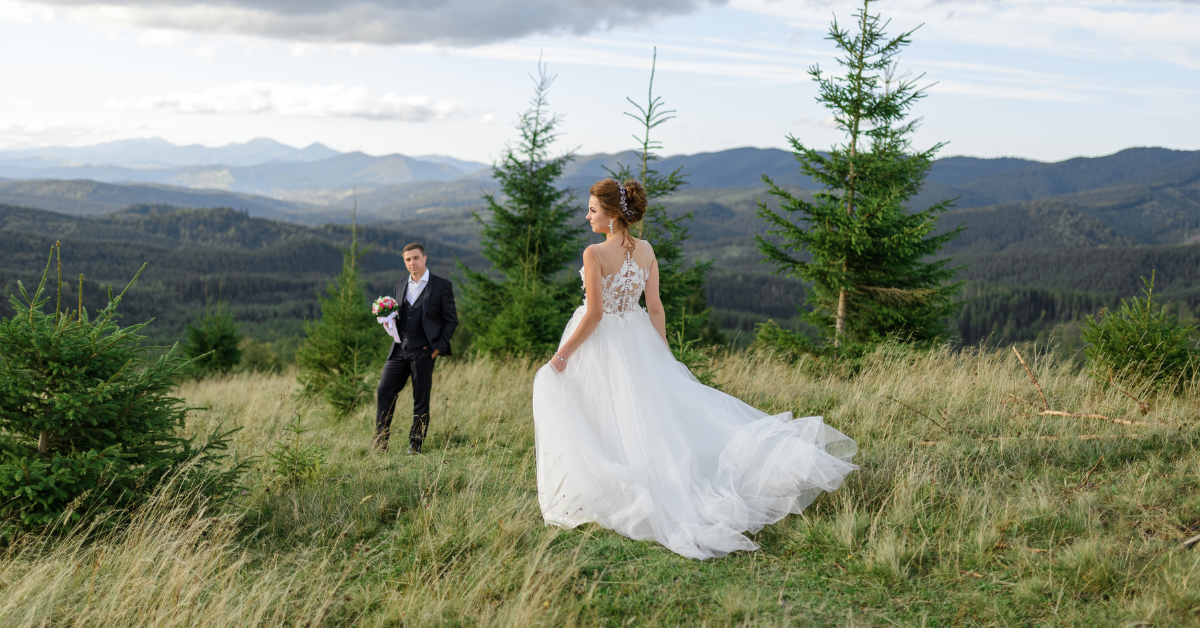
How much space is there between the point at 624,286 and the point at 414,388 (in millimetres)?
2880

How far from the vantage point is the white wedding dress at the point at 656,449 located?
4.09 meters

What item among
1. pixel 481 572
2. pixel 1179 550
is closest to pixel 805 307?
pixel 1179 550

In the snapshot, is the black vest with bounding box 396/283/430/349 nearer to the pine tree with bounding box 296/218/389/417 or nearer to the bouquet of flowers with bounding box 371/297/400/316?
the bouquet of flowers with bounding box 371/297/400/316

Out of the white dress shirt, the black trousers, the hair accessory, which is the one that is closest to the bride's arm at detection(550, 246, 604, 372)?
the hair accessory

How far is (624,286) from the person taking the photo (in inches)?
196

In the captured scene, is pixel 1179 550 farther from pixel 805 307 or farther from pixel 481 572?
pixel 805 307

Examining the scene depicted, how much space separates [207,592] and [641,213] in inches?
146

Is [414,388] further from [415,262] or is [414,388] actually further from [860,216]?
[860,216]

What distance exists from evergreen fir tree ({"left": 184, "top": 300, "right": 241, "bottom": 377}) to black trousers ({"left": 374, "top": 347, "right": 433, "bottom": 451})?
17.4 m

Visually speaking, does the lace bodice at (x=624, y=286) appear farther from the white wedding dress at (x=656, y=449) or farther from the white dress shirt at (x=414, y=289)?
the white dress shirt at (x=414, y=289)

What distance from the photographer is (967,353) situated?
8.47m

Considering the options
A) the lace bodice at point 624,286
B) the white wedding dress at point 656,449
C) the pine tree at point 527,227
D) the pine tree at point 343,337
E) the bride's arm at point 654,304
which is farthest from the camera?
the pine tree at point 527,227

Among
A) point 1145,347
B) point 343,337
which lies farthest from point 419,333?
point 1145,347

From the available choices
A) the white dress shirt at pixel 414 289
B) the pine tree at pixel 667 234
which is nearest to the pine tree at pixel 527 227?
the pine tree at pixel 667 234
